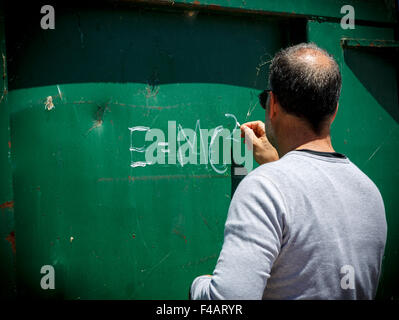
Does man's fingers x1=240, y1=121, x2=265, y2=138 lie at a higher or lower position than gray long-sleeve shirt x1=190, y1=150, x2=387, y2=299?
higher

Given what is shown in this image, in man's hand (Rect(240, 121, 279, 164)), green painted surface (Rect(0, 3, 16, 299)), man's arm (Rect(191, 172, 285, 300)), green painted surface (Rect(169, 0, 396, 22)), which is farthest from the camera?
green painted surface (Rect(169, 0, 396, 22))

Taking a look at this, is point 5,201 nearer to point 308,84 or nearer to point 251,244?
point 251,244

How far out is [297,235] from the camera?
0.97m

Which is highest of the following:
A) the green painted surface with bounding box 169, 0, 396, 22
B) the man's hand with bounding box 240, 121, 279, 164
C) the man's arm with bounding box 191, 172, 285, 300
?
the green painted surface with bounding box 169, 0, 396, 22

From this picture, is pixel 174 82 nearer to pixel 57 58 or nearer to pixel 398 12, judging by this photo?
pixel 57 58

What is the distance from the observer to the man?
3.07 feet

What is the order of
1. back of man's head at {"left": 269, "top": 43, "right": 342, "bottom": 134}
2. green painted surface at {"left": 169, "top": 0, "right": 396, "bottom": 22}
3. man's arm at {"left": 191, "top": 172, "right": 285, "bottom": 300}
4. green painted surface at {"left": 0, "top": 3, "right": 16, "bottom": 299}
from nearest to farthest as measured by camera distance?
1. man's arm at {"left": 191, "top": 172, "right": 285, "bottom": 300}
2. back of man's head at {"left": 269, "top": 43, "right": 342, "bottom": 134}
3. green painted surface at {"left": 0, "top": 3, "right": 16, "bottom": 299}
4. green painted surface at {"left": 169, "top": 0, "right": 396, "bottom": 22}

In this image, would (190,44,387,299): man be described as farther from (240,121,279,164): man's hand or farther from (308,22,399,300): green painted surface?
(308,22,399,300): green painted surface

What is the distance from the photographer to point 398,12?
237 cm

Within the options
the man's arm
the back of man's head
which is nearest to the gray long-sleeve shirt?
the man's arm

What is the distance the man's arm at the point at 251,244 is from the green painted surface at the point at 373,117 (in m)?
1.46

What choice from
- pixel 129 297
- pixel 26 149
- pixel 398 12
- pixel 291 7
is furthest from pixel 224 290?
pixel 398 12

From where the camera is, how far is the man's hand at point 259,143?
5.76 ft

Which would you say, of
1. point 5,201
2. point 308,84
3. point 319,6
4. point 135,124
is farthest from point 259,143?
point 5,201
